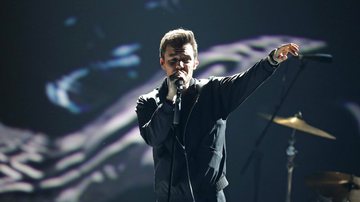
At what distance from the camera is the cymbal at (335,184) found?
2.79 meters

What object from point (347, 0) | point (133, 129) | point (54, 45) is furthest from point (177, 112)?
point (347, 0)

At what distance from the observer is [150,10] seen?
11.1ft

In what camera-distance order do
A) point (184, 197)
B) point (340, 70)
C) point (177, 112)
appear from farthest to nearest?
point (340, 70) → point (184, 197) → point (177, 112)

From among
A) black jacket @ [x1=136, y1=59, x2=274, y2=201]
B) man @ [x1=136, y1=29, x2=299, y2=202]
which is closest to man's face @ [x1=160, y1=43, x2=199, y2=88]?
man @ [x1=136, y1=29, x2=299, y2=202]

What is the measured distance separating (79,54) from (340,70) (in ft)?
6.20

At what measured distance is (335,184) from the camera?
9.36ft

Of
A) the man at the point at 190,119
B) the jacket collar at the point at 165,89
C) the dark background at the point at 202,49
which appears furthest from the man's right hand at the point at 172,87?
the dark background at the point at 202,49

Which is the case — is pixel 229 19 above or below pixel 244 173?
above

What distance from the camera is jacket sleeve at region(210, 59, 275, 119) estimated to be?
165 cm

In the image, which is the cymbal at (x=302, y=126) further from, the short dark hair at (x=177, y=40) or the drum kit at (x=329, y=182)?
the short dark hair at (x=177, y=40)

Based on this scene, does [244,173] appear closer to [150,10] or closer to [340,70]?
[340,70]

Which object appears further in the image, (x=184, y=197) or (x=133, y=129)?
(x=133, y=129)

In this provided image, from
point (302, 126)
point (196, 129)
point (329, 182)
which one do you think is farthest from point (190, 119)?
point (329, 182)

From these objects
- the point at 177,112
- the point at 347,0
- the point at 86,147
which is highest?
the point at 347,0
